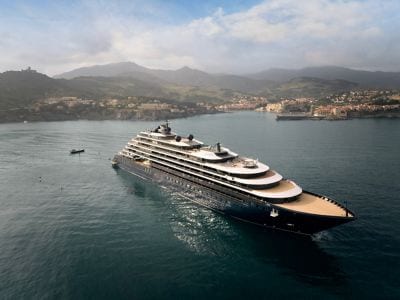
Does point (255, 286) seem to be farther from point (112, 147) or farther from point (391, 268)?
point (112, 147)

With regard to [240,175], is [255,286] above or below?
below

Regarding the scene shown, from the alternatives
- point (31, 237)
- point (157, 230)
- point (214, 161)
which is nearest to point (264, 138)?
point (214, 161)

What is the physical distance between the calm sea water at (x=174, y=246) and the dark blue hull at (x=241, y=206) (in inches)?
51.1

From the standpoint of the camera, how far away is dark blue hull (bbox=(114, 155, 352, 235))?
40.5 metres

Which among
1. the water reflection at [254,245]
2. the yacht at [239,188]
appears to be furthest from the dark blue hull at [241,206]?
the water reflection at [254,245]

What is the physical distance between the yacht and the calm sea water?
1.96 m

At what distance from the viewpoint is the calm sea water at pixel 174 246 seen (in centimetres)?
3266

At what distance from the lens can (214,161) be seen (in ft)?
178

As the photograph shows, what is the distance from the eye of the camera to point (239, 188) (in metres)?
47.0

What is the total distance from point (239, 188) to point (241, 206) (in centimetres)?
263

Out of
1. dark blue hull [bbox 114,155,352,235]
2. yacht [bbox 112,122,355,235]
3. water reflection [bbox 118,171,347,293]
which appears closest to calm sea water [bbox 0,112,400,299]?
water reflection [bbox 118,171,347,293]

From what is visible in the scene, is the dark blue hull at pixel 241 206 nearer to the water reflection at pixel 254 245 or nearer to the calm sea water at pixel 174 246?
the water reflection at pixel 254 245

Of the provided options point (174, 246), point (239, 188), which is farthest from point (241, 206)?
point (174, 246)

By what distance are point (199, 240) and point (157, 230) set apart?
22.9 feet
